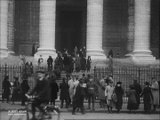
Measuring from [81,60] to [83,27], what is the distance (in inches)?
613

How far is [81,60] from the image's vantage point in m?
35.2

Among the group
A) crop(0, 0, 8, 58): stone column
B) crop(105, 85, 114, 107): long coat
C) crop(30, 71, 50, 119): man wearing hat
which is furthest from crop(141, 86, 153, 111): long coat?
crop(0, 0, 8, 58): stone column

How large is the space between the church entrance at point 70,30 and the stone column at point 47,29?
9.36 meters

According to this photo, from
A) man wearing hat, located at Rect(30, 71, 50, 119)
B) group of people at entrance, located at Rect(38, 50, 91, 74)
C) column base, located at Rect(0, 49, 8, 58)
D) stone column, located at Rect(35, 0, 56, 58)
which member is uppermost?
stone column, located at Rect(35, 0, 56, 58)

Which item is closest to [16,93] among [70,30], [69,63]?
[69,63]

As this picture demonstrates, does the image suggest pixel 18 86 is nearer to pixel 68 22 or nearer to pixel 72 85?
pixel 72 85

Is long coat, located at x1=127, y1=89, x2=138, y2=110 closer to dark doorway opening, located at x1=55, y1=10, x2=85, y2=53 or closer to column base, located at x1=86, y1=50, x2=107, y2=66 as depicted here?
column base, located at x1=86, y1=50, x2=107, y2=66

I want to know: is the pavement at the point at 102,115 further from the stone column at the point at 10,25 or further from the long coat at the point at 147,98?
the stone column at the point at 10,25

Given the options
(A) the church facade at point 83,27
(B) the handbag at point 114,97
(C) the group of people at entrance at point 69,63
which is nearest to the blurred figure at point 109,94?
(B) the handbag at point 114,97

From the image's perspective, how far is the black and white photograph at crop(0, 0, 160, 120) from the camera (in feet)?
74.6

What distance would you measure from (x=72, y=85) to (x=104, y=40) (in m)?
25.8

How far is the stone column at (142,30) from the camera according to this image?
41.0 m

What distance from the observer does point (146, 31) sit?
41.2 m

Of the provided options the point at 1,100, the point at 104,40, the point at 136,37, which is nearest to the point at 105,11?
the point at 104,40
